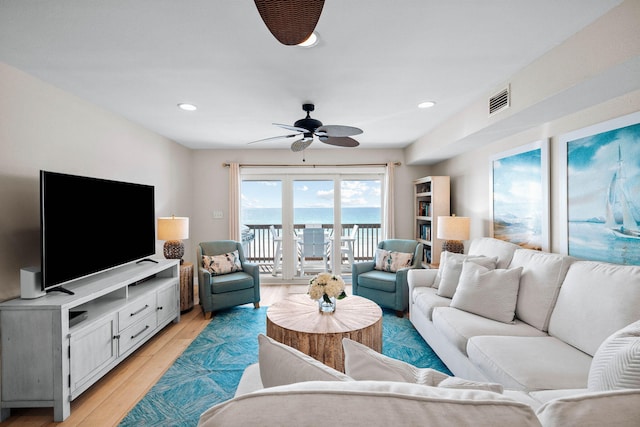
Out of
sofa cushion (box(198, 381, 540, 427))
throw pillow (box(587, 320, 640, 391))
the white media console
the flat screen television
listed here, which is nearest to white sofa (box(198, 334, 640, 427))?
sofa cushion (box(198, 381, 540, 427))

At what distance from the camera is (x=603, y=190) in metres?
2.12

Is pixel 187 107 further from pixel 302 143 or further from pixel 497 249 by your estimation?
pixel 497 249

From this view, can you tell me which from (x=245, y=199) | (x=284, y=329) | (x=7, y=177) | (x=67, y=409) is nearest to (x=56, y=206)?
(x=7, y=177)

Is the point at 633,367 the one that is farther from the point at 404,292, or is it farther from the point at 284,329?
the point at 404,292

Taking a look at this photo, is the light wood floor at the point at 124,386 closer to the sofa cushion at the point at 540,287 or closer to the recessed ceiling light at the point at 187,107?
the recessed ceiling light at the point at 187,107

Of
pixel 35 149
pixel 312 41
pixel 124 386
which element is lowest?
pixel 124 386

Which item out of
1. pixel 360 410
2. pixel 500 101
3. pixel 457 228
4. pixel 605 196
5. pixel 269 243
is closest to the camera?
pixel 360 410

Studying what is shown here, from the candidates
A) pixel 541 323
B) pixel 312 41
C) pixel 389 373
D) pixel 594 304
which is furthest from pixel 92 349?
pixel 594 304

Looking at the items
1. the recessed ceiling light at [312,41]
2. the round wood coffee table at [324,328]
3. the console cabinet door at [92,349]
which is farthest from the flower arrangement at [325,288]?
the recessed ceiling light at [312,41]

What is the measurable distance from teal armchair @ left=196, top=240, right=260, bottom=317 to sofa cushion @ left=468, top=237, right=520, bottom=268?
8.90 ft

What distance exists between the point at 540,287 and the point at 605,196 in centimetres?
78

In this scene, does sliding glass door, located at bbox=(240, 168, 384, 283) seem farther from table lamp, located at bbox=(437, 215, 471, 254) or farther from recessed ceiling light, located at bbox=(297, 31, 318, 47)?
recessed ceiling light, located at bbox=(297, 31, 318, 47)

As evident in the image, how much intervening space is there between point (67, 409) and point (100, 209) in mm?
1526

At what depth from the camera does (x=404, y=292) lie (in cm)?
367
